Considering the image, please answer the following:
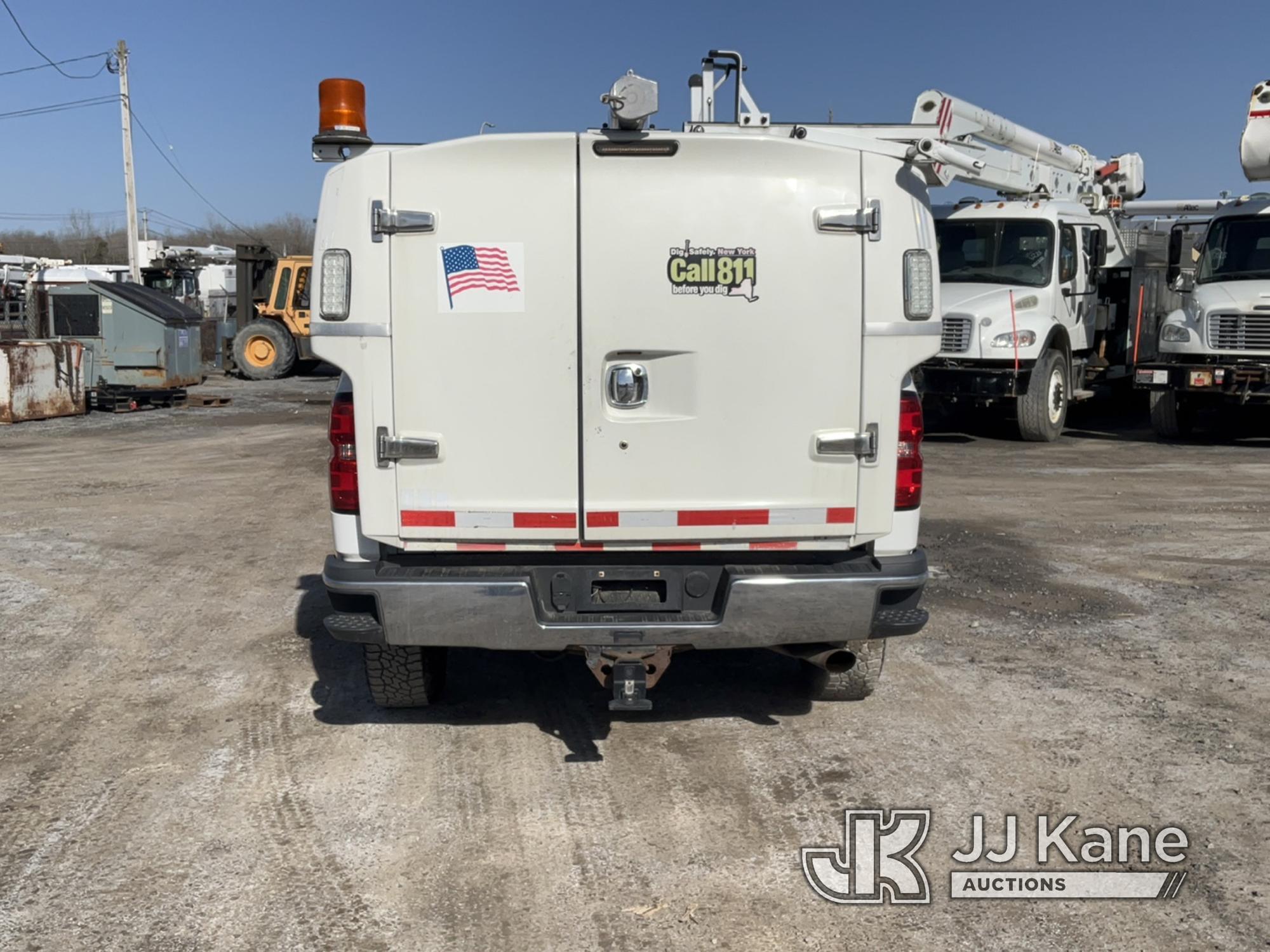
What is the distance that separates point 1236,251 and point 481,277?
12575 millimetres

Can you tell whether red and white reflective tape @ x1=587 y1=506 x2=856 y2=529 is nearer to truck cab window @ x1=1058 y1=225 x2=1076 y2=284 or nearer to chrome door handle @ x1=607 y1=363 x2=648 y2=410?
chrome door handle @ x1=607 y1=363 x2=648 y2=410

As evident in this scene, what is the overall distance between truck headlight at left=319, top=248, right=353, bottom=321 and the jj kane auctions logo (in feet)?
8.06

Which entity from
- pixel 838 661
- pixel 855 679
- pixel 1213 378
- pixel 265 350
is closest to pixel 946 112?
pixel 1213 378

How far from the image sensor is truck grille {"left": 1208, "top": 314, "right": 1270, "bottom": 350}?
13539 mm

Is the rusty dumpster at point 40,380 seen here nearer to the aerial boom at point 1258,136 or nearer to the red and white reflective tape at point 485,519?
the red and white reflective tape at point 485,519

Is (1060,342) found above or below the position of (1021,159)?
below

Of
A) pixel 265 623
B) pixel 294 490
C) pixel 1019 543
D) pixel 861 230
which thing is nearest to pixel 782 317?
pixel 861 230

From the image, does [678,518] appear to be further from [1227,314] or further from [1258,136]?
[1258,136]

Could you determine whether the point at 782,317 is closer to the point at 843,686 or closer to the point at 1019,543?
the point at 843,686

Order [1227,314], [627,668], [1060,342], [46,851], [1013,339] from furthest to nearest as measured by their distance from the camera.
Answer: [1060,342]
[1013,339]
[1227,314]
[627,668]
[46,851]

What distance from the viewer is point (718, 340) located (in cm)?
438

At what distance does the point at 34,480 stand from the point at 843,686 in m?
9.78

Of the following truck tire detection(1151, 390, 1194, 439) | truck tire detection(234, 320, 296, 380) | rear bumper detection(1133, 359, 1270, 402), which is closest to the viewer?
rear bumper detection(1133, 359, 1270, 402)

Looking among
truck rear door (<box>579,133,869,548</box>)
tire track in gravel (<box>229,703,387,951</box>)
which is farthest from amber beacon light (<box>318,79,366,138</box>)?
tire track in gravel (<box>229,703,387,951</box>)
